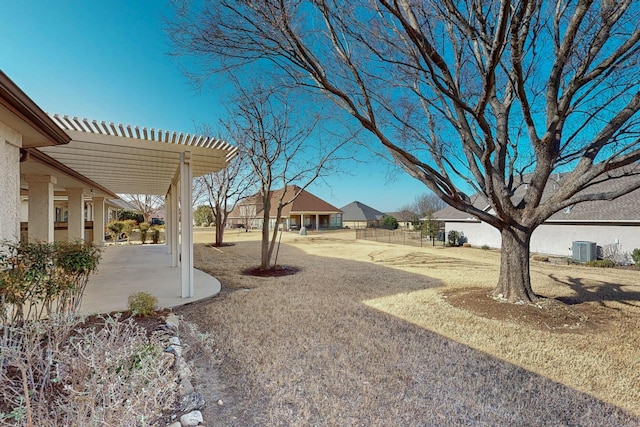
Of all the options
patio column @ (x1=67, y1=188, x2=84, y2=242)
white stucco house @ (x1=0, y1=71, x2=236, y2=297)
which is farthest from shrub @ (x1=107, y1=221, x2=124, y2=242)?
white stucco house @ (x1=0, y1=71, x2=236, y2=297)

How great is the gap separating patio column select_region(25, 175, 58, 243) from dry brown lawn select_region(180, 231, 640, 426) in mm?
5613

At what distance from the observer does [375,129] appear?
548 cm

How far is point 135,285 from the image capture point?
722cm

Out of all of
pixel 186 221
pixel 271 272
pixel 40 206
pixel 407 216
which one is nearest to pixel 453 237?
pixel 271 272

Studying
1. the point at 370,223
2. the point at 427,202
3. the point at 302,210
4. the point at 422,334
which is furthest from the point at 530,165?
the point at 427,202

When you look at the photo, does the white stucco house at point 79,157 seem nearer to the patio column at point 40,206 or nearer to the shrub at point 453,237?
the patio column at point 40,206

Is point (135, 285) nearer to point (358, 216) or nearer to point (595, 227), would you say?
point (595, 227)

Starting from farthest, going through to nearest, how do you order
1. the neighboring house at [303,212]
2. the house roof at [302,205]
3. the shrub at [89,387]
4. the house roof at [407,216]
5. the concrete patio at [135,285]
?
the house roof at [407,216]
the neighboring house at [303,212]
the house roof at [302,205]
the concrete patio at [135,285]
the shrub at [89,387]

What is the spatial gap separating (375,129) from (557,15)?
4.12 metres

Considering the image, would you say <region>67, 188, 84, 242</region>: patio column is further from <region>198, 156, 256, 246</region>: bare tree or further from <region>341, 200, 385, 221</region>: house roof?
<region>341, 200, 385, 221</region>: house roof

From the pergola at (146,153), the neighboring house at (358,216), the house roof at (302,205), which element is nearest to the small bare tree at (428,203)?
the neighboring house at (358,216)

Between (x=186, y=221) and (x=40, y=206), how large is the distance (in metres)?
5.15

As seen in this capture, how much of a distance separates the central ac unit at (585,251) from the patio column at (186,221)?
17.4m

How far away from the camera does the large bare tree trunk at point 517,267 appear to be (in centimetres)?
621
